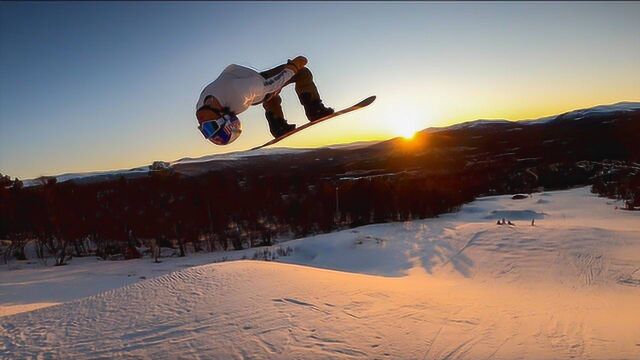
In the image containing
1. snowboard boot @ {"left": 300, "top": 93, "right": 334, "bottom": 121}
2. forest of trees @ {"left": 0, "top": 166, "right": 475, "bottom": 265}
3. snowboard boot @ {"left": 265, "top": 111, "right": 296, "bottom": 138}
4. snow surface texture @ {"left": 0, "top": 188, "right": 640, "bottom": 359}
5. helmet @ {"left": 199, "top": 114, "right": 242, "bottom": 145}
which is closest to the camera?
helmet @ {"left": 199, "top": 114, "right": 242, "bottom": 145}

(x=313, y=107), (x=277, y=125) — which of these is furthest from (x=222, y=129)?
(x=313, y=107)

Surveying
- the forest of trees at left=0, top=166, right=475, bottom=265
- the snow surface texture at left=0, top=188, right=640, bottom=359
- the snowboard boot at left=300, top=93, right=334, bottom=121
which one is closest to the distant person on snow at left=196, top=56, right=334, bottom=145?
the snowboard boot at left=300, top=93, right=334, bottom=121

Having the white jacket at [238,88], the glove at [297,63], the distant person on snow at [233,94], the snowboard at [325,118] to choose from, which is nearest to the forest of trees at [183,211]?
the snowboard at [325,118]

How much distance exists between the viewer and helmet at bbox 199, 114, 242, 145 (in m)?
4.12

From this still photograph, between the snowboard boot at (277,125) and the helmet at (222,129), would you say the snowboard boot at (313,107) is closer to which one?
the snowboard boot at (277,125)

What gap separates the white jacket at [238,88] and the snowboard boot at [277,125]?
34.6 inches

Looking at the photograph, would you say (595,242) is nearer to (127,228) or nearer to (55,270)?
(55,270)

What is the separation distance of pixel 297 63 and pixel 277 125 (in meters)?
0.93

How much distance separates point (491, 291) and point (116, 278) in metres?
24.2

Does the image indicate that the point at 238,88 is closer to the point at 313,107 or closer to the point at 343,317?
the point at 313,107

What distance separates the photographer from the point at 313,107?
538 centimetres

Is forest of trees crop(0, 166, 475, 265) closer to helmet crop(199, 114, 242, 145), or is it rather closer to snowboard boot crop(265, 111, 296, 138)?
snowboard boot crop(265, 111, 296, 138)

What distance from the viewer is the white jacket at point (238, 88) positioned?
417 cm

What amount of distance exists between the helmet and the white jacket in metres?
0.13
